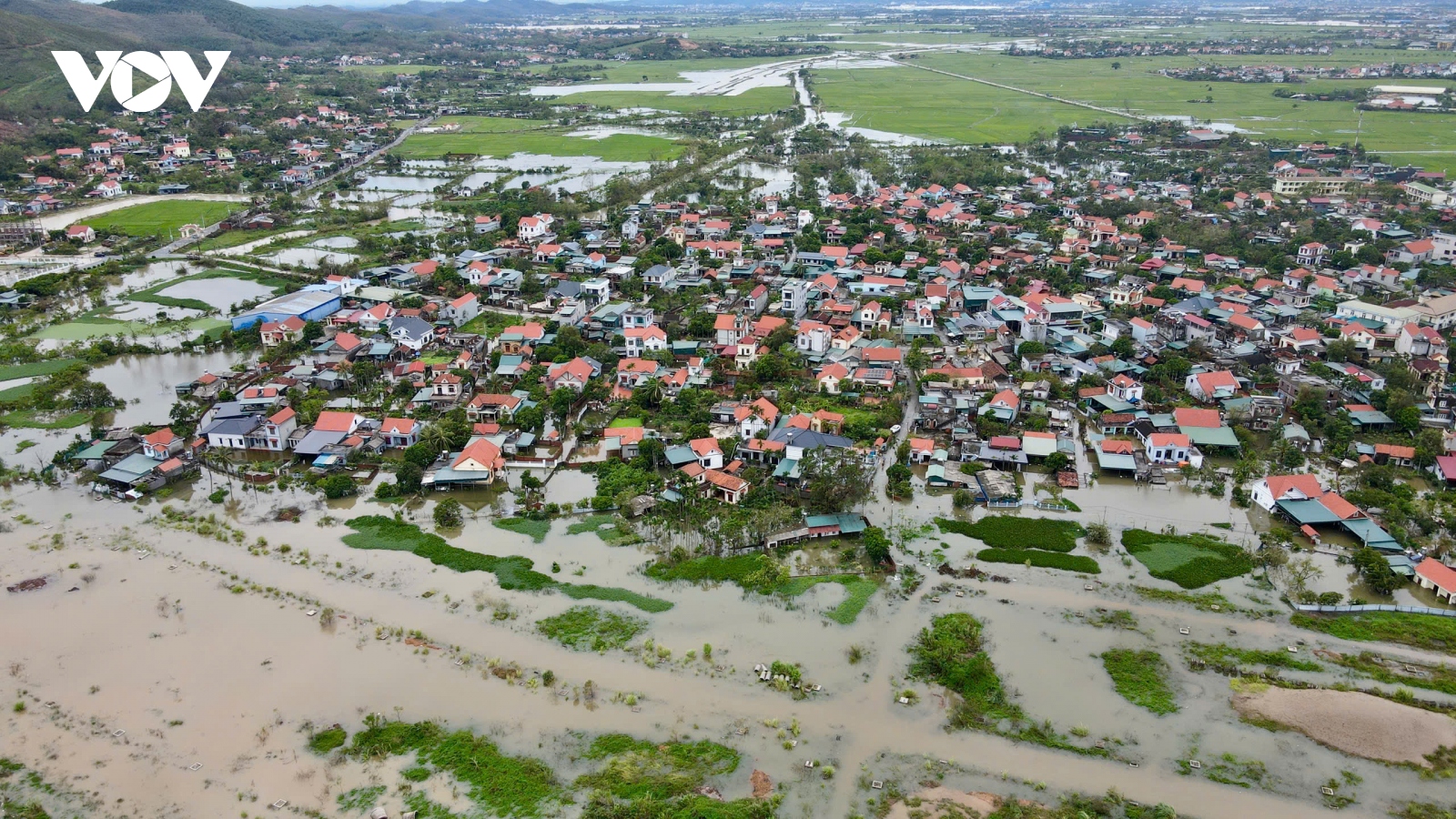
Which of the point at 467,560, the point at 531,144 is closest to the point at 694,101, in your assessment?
the point at 531,144

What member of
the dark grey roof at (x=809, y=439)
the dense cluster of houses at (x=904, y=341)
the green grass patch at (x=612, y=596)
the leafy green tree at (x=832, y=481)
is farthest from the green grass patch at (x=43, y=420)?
the leafy green tree at (x=832, y=481)

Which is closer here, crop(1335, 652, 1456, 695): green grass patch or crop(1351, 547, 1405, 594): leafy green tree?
crop(1335, 652, 1456, 695): green grass patch

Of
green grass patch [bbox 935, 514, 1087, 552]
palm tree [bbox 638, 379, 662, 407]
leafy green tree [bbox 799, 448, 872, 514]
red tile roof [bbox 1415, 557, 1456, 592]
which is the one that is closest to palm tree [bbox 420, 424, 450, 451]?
palm tree [bbox 638, 379, 662, 407]

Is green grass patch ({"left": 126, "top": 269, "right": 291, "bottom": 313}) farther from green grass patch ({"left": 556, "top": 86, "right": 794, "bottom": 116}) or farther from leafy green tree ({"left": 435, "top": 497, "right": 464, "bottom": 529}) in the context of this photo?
green grass patch ({"left": 556, "top": 86, "right": 794, "bottom": 116})

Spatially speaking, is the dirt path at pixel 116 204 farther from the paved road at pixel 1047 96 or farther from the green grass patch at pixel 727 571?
the paved road at pixel 1047 96

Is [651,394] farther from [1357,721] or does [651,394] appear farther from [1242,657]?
[1357,721]

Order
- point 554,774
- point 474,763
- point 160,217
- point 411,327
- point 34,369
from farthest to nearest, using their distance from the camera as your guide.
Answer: point 160,217
point 411,327
point 34,369
point 474,763
point 554,774

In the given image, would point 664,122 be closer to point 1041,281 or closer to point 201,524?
point 1041,281
